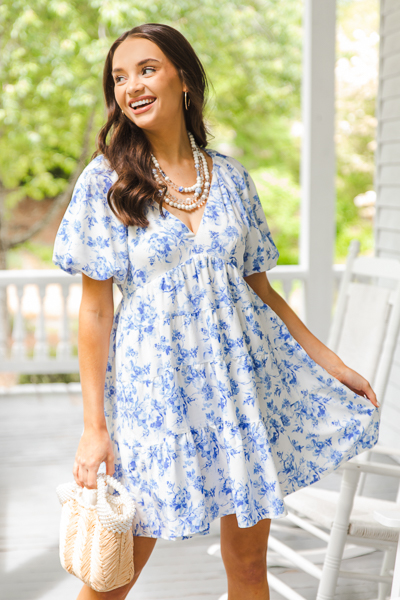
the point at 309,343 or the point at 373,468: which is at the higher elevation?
the point at 309,343

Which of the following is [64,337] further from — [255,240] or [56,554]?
[255,240]

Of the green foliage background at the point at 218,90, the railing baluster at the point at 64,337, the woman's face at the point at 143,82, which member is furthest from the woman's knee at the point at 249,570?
the green foliage background at the point at 218,90

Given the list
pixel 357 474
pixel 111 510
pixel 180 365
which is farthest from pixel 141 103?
pixel 357 474

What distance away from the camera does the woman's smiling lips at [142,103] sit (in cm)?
126

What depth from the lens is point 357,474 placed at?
166cm

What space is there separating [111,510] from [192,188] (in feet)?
2.22

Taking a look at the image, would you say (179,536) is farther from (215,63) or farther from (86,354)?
(215,63)

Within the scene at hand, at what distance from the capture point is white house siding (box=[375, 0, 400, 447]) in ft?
11.4

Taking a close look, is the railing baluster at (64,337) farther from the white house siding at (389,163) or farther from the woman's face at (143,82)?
the woman's face at (143,82)

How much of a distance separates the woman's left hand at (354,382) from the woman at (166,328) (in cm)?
25

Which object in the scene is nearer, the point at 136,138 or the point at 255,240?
the point at 136,138

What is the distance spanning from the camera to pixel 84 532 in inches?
45.7

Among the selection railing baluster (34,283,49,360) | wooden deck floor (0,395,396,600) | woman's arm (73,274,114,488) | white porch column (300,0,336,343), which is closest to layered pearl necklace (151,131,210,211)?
woman's arm (73,274,114,488)

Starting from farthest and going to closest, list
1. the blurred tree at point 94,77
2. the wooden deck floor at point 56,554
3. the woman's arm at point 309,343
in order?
the blurred tree at point 94,77 → the wooden deck floor at point 56,554 → the woman's arm at point 309,343
